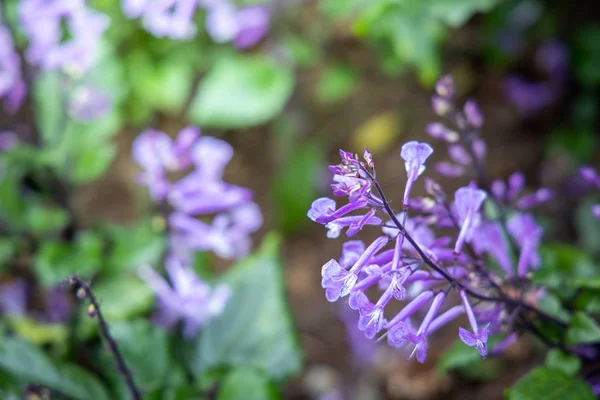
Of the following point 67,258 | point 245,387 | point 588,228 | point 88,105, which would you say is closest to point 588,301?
point 245,387

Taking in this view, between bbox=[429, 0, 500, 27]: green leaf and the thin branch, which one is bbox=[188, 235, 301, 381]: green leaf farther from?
bbox=[429, 0, 500, 27]: green leaf

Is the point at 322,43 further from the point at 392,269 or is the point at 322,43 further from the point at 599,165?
the point at 392,269

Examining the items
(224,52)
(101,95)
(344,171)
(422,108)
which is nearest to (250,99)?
(224,52)

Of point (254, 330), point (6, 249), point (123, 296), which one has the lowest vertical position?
point (254, 330)

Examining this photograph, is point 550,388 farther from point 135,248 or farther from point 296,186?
point 296,186

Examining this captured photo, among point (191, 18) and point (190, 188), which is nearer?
point (190, 188)

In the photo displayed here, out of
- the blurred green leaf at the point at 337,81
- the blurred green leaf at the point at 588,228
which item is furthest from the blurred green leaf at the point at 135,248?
the blurred green leaf at the point at 588,228

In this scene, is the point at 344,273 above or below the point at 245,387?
below
